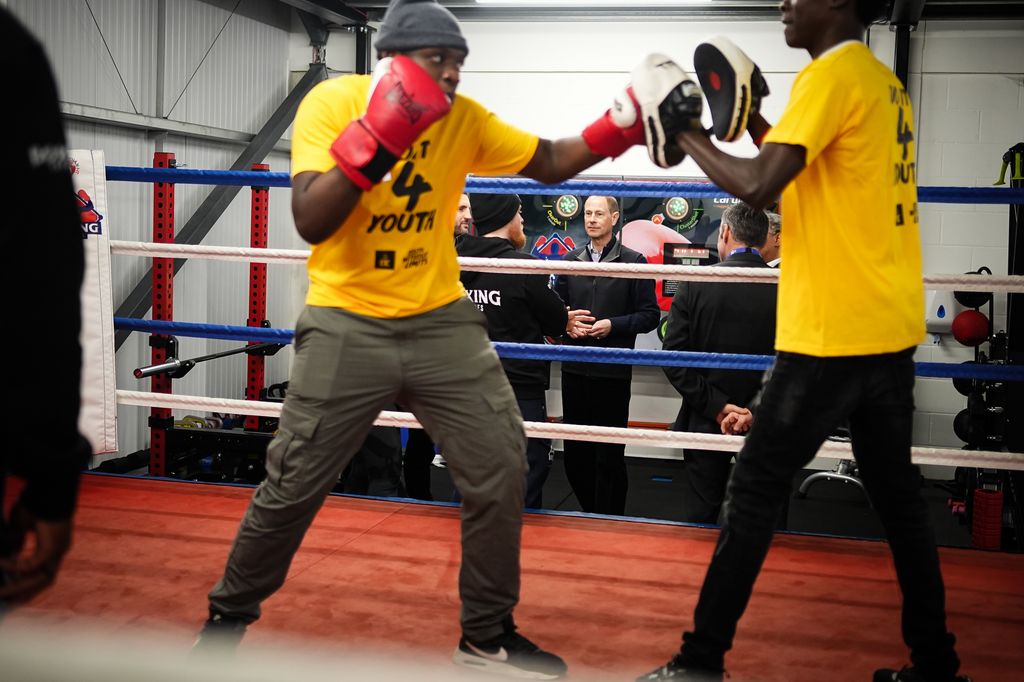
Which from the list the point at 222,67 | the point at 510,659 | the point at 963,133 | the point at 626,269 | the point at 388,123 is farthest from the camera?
the point at 222,67

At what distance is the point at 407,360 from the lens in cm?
185

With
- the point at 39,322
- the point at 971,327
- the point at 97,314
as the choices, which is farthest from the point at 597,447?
the point at 39,322

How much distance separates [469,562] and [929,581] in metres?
0.88

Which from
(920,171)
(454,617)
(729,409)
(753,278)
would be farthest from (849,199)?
(920,171)

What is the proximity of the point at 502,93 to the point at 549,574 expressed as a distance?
5179 millimetres

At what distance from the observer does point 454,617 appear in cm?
223

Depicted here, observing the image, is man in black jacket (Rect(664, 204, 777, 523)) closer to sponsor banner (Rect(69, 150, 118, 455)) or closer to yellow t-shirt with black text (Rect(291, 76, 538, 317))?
yellow t-shirt with black text (Rect(291, 76, 538, 317))

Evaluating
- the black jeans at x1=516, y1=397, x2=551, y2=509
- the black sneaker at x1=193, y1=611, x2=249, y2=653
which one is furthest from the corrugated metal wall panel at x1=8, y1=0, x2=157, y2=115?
the black sneaker at x1=193, y1=611, x2=249, y2=653

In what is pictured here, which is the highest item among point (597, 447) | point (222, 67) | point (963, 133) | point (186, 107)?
point (222, 67)

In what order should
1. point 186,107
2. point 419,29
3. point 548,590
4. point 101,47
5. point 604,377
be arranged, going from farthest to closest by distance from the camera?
point 186,107 < point 101,47 < point 604,377 < point 548,590 < point 419,29

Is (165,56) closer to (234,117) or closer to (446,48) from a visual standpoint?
(234,117)

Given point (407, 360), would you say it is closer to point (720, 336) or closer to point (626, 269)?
point (626, 269)

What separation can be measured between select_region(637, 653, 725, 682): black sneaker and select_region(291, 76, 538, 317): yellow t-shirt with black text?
2.69ft

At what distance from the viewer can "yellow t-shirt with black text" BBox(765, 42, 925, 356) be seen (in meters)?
1.69
